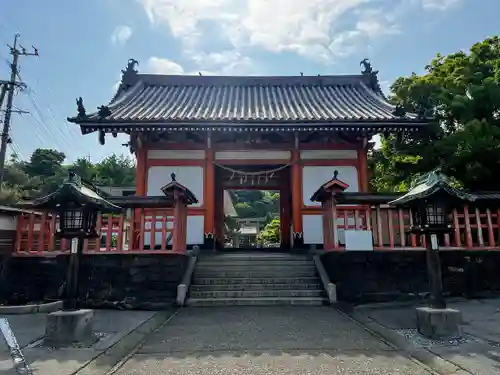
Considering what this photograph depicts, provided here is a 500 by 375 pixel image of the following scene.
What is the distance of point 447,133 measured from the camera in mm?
11789

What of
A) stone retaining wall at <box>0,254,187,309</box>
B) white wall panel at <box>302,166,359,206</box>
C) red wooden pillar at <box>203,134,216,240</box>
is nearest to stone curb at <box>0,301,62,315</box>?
stone retaining wall at <box>0,254,187,309</box>

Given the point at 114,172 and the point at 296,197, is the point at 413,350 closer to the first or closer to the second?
the point at 296,197

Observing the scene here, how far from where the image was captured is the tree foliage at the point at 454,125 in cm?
987

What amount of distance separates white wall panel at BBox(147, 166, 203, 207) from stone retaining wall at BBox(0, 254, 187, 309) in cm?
380

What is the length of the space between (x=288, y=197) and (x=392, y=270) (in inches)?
248

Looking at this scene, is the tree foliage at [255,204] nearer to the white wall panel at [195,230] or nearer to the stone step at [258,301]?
the white wall panel at [195,230]

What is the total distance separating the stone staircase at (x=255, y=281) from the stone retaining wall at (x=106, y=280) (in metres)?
0.73

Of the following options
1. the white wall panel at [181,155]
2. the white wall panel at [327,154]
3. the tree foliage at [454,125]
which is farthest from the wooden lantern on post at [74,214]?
the tree foliage at [454,125]

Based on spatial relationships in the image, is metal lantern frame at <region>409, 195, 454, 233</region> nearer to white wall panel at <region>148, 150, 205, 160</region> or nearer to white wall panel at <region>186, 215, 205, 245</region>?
white wall panel at <region>186, 215, 205, 245</region>

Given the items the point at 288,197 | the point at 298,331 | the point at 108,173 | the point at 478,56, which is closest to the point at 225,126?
the point at 288,197

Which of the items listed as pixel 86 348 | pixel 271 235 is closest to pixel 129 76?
pixel 86 348

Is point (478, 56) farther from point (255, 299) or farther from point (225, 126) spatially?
point (255, 299)

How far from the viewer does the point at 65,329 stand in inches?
205

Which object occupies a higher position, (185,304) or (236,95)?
(236,95)
